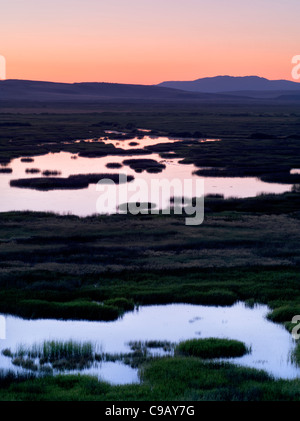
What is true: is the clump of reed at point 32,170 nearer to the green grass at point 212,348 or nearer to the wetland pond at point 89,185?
the wetland pond at point 89,185

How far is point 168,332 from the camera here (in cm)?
1639

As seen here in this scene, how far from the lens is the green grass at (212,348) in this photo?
14461 mm

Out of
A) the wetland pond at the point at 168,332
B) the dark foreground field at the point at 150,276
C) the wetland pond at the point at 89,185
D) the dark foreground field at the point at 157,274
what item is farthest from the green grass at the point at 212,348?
the wetland pond at the point at 89,185

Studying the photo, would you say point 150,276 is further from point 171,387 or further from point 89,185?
point 89,185

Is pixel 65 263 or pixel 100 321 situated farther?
pixel 65 263

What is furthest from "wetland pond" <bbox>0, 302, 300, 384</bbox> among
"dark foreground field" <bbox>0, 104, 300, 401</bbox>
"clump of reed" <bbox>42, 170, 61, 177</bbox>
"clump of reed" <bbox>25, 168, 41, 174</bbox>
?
"clump of reed" <bbox>25, 168, 41, 174</bbox>

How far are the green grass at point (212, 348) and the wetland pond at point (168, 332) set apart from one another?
Answer: 10.4 inches

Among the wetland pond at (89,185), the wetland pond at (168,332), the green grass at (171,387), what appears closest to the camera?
the green grass at (171,387)

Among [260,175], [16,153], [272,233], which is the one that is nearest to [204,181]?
[260,175]

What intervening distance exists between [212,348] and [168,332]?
79.5 inches

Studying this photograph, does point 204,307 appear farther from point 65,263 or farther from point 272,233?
point 272,233

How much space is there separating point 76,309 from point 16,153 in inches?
1885

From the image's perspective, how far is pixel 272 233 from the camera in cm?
2742

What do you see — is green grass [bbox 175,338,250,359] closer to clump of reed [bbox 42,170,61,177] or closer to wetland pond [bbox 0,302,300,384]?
wetland pond [bbox 0,302,300,384]
